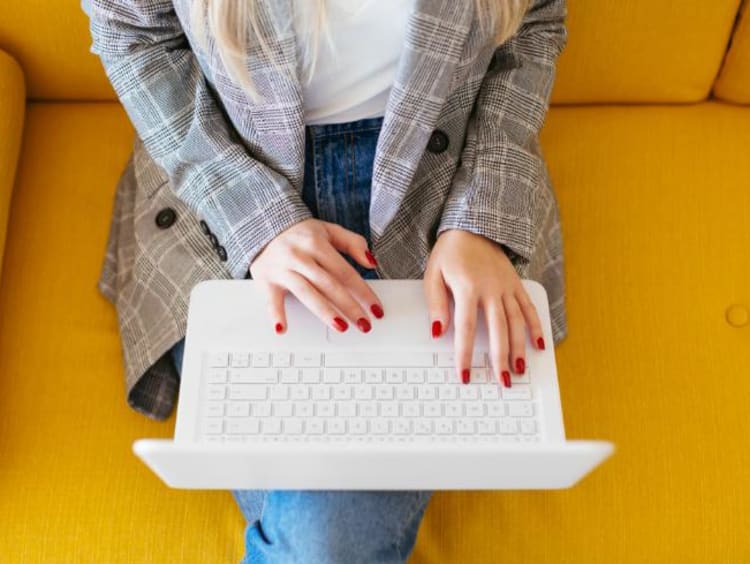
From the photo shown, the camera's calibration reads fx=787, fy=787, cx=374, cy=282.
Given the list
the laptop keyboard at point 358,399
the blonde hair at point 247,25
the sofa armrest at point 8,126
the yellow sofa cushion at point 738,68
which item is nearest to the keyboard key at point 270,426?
the laptop keyboard at point 358,399

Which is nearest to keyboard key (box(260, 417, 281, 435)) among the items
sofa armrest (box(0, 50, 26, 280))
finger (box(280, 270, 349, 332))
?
finger (box(280, 270, 349, 332))

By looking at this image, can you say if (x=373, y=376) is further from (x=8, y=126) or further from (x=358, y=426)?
(x=8, y=126)

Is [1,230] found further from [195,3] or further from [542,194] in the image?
[542,194]

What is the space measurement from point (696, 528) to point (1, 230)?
0.93 m

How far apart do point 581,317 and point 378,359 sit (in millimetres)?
380

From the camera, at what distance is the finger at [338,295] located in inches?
30.3

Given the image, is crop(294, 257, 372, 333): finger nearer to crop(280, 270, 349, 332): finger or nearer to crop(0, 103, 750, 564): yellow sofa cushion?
crop(280, 270, 349, 332): finger

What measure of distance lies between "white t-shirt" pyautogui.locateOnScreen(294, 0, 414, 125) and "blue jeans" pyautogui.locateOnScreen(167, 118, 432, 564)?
22mm

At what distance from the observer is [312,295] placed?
2.52 feet

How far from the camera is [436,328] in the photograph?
30.3 inches

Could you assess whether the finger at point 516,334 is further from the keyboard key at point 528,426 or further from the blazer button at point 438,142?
the blazer button at point 438,142

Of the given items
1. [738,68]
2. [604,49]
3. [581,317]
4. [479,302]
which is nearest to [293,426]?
[479,302]

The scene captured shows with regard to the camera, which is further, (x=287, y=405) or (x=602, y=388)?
(x=602, y=388)

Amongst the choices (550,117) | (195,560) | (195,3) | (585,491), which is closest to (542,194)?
(550,117)
